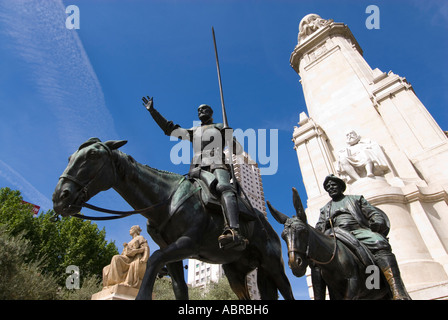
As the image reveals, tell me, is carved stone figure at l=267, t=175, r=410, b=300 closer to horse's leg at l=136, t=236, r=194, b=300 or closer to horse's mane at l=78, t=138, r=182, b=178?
horse's leg at l=136, t=236, r=194, b=300

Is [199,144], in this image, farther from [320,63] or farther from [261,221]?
[320,63]

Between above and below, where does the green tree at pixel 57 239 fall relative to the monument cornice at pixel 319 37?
below

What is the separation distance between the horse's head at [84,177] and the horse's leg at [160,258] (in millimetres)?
1082

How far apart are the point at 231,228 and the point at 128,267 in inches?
311

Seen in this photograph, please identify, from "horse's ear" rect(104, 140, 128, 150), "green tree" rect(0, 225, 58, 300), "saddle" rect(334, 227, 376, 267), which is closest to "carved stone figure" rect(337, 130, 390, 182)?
"saddle" rect(334, 227, 376, 267)

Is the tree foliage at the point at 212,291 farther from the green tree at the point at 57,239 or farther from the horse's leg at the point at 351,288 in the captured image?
the horse's leg at the point at 351,288

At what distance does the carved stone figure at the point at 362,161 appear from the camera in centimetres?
1296

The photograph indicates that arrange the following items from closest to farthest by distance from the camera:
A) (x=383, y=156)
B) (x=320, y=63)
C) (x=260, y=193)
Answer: (x=383, y=156) < (x=320, y=63) < (x=260, y=193)

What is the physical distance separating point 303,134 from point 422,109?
5812 millimetres

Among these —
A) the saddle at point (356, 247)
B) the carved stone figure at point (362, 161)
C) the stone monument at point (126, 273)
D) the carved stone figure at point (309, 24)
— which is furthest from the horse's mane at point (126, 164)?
the carved stone figure at point (309, 24)

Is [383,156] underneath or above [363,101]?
underneath

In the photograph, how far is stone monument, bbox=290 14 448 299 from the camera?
33.9 feet

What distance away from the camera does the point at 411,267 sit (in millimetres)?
9641

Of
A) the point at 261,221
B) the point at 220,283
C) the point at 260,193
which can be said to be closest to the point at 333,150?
the point at 261,221
